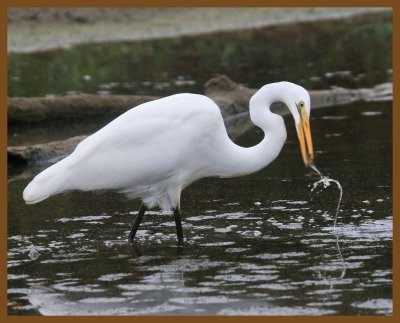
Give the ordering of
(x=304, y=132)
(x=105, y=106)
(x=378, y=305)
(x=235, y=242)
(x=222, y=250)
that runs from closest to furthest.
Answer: (x=378, y=305)
(x=222, y=250)
(x=304, y=132)
(x=235, y=242)
(x=105, y=106)

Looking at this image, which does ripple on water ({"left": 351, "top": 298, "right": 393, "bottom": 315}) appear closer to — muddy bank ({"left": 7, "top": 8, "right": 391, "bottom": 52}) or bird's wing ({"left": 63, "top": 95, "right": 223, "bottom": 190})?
bird's wing ({"left": 63, "top": 95, "right": 223, "bottom": 190})

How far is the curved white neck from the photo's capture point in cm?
934

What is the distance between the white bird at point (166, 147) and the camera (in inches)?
361

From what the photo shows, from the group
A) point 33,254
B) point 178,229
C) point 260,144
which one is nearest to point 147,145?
point 178,229

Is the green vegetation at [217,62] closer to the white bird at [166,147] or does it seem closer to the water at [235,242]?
the water at [235,242]

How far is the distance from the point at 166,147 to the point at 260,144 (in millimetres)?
840

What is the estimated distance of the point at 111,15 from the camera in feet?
92.8

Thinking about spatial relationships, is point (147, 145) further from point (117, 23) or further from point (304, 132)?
point (117, 23)

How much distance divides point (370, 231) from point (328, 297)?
2027 millimetres

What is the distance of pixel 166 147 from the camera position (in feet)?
30.3

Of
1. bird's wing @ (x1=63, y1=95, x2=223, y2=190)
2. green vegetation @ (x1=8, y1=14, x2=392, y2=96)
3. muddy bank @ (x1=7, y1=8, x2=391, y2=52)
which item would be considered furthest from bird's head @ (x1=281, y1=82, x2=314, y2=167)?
muddy bank @ (x1=7, y1=8, x2=391, y2=52)

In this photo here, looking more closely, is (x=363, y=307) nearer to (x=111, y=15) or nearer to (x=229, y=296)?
(x=229, y=296)

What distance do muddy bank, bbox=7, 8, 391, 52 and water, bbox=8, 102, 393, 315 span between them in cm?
1362

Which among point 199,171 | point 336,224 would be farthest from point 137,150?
point 336,224
